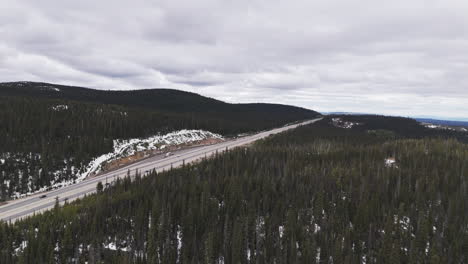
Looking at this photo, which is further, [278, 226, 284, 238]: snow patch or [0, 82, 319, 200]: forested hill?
[0, 82, 319, 200]: forested hill

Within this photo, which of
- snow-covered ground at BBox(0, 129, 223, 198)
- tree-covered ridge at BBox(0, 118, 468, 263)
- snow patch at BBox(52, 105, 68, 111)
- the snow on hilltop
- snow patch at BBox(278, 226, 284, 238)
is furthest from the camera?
snow patch at BBox(52, 105, 68, 111)

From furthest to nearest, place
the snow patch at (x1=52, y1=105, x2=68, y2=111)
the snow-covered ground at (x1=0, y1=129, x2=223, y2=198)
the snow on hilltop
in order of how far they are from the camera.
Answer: the snow patch at (x1=52, y1=105, x2=68, y2=111)
the snow on hilltop
the snow-covered ground at (x1=0, y1=129, x2=223, y2=198)

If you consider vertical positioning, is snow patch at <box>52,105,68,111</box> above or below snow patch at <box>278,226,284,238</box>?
above

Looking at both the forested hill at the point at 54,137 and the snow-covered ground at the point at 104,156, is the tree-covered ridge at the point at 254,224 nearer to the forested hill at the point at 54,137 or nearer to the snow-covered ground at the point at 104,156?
the snow-covered ground at the point at 104,156

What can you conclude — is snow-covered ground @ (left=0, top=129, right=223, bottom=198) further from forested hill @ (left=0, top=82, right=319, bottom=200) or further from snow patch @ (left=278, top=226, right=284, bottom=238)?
snow patch @ (left=278, top=226, right=284, bottom=238)

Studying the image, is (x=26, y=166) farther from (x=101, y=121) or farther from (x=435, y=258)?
(x=435, y=258)

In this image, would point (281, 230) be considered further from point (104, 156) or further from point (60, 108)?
point (60, 108)

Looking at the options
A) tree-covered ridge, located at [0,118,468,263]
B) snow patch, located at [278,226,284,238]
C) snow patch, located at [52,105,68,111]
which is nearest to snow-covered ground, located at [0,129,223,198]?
tree-covered ridge, located at [0,118,468,263]

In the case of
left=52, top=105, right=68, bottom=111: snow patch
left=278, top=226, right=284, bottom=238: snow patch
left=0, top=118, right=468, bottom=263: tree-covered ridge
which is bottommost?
left=278, top=226, right=284, bottom=238: snow patch
